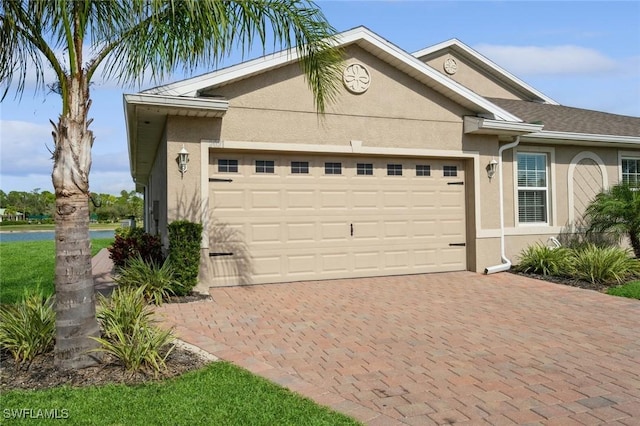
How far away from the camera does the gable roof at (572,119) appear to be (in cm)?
1239

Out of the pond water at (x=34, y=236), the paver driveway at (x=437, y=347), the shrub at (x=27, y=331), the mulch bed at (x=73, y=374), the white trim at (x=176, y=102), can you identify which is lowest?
the paver driveway at (x=437, y=347)

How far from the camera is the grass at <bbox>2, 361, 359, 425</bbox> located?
3.38 meters

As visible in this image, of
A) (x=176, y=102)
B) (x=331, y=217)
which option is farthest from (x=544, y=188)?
(x=176, y=102)

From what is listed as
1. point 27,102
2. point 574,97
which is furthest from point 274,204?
point 574,97

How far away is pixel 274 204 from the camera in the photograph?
368 inches

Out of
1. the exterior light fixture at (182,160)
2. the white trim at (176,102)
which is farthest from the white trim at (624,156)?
the exterior light fixture at (182,160)

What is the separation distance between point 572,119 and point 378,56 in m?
7.26

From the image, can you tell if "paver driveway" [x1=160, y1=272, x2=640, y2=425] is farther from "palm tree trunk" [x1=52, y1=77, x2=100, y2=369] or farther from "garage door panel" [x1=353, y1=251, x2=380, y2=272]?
"palm tree trunk" [x1=52, y1=77, x2=100, y2=369]

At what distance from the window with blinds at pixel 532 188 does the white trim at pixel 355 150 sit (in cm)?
183

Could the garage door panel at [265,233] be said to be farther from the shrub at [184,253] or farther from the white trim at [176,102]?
the white trim at [176,102]

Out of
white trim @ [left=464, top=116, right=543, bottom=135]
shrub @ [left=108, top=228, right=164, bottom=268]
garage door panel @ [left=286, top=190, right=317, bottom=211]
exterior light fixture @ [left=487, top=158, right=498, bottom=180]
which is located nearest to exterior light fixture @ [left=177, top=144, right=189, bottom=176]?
shrub @ [left=108, top=228, right=164, bottom=268]

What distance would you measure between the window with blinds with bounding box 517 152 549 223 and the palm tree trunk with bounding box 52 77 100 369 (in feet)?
34.2

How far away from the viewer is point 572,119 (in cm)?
1359

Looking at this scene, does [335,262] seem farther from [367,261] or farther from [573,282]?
[573,282]
